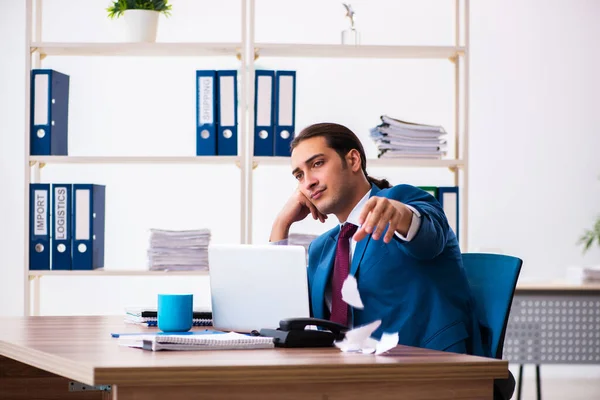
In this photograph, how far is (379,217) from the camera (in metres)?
1.70

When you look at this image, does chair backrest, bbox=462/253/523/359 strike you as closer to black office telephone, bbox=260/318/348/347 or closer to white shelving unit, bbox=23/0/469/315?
black office telephone, bbox=260/318/348/347

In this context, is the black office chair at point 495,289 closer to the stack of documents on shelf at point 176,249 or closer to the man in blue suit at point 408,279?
the man in blue suit at point 408,279

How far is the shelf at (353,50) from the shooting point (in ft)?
11.9

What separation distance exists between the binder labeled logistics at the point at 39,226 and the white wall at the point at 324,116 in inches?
41.1

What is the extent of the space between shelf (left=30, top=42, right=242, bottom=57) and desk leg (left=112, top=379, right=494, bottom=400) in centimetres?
244

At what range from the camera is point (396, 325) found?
2078 millimetres

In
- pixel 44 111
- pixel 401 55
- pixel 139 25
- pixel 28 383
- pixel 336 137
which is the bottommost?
pixel 28 383

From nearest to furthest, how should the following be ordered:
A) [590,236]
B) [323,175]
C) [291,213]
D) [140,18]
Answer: [323,175] < [291,213] < [140,18] < [590,236]

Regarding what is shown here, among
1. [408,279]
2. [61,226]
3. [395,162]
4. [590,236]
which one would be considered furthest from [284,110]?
[590,236]

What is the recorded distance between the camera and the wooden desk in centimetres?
130

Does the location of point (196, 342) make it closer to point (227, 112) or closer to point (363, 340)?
point (363, 340)

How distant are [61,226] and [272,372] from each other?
8.05 feet

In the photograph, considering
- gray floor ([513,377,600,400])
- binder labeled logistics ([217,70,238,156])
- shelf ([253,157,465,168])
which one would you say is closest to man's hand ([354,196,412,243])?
shelf ([253,157,465,168])

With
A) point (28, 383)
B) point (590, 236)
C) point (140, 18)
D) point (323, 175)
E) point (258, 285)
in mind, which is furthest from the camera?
point (590, 236)
